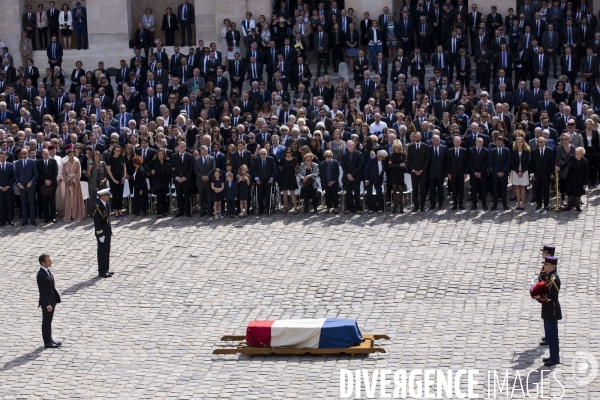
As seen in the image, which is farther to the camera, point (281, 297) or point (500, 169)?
point (500, 169)

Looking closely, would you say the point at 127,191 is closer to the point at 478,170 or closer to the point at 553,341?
the point at 478,170

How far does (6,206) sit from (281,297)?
7.71 meters

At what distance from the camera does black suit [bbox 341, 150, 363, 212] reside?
2481cm

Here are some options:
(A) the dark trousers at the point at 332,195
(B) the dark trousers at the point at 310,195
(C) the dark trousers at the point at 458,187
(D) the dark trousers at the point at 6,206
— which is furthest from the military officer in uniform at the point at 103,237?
(C) the dark trousers at the point at 458,187

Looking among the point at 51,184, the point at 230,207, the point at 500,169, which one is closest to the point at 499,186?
the point at 500,169

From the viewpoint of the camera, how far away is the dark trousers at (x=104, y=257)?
70.1ft

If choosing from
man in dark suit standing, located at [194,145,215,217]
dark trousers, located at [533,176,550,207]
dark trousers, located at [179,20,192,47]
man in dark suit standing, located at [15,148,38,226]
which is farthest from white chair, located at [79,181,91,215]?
dark trousers, located at [179,20,192,47]

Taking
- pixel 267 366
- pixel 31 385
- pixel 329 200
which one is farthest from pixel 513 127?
pixel 31 385

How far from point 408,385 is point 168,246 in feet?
26.9

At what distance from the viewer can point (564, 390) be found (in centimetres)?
1553

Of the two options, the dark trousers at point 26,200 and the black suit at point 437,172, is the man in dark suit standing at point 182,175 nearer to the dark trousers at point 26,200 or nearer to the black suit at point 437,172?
the dark trousers at point 26,200

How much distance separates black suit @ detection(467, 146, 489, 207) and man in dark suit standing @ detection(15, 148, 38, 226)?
28.3ft

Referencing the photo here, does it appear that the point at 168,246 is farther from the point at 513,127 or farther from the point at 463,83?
the point at 463,83

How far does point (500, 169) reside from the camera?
966 inches
